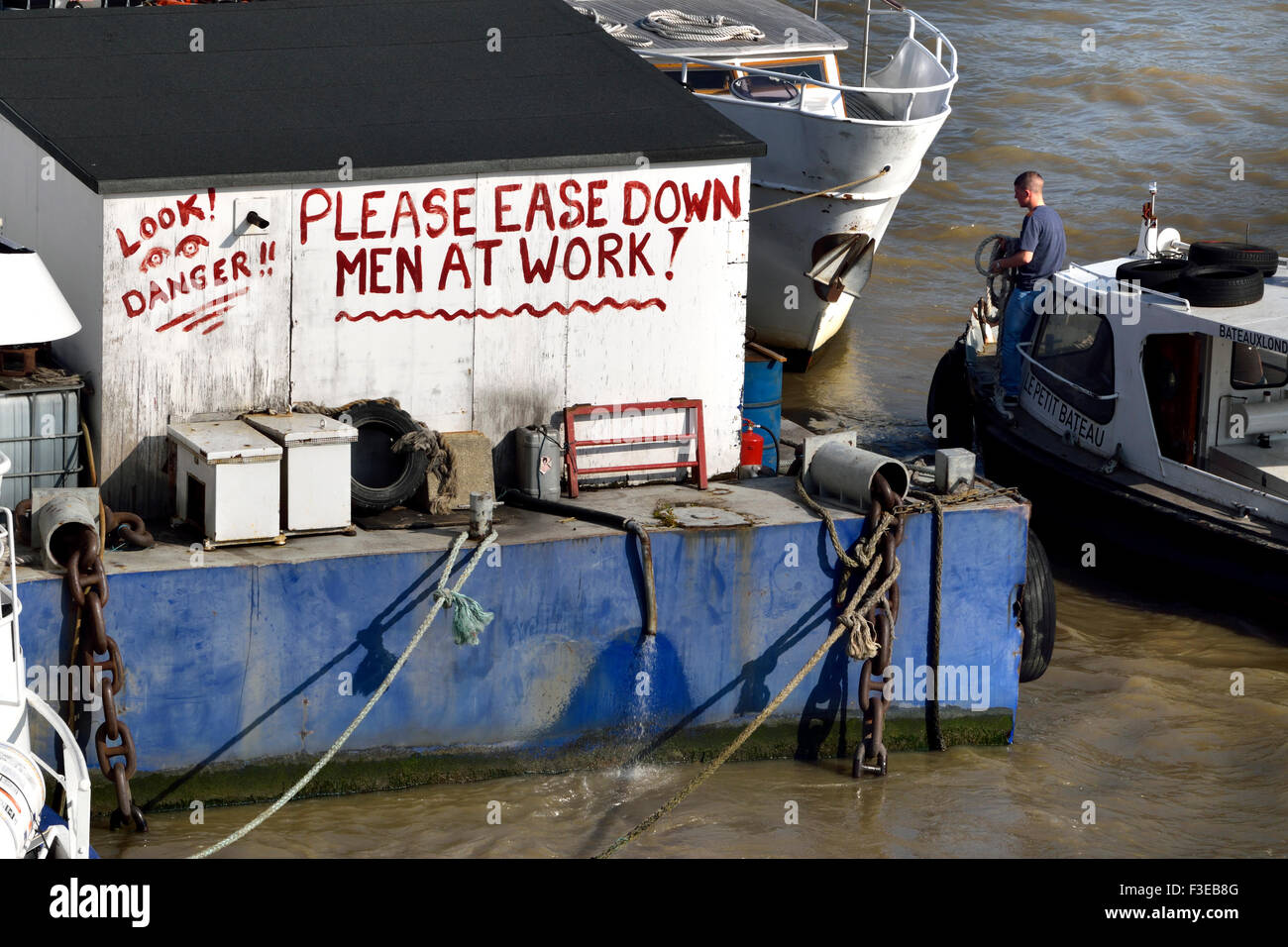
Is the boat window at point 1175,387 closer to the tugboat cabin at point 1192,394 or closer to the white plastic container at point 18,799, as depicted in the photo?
the tugboat cabin at point 1192,394

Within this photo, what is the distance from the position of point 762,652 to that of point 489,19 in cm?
445

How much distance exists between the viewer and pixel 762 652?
982cm

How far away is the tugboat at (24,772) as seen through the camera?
7059 mm

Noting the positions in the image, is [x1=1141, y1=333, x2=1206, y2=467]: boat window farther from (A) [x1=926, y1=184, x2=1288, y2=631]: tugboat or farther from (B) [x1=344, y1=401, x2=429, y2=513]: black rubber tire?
(B) [x1=344, y1=401, x2=429, y2=513]: black rubber tire

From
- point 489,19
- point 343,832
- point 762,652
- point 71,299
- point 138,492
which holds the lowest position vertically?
point 343,832

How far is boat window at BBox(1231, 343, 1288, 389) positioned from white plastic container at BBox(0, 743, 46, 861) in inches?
334

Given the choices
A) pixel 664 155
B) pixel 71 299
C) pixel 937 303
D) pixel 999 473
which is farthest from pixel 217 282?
pixel 937 303

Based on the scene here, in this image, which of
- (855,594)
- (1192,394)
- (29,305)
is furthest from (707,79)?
(29,305)

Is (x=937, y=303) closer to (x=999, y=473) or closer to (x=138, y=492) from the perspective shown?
(x=999, y=473)

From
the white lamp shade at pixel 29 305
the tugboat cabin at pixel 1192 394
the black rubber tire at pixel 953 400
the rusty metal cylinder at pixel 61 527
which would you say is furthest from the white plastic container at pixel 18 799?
the black rubber tire at pixel 953 400

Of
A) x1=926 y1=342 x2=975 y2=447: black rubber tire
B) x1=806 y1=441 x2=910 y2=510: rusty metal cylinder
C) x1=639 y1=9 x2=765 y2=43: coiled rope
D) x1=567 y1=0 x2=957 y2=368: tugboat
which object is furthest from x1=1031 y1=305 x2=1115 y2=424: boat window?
x1=639 y1=9 x2=765 y2=43: coiled rope

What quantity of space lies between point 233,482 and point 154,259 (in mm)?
1200

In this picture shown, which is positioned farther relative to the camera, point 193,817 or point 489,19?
point 489,19

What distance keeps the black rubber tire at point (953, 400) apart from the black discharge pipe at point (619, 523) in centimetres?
581
